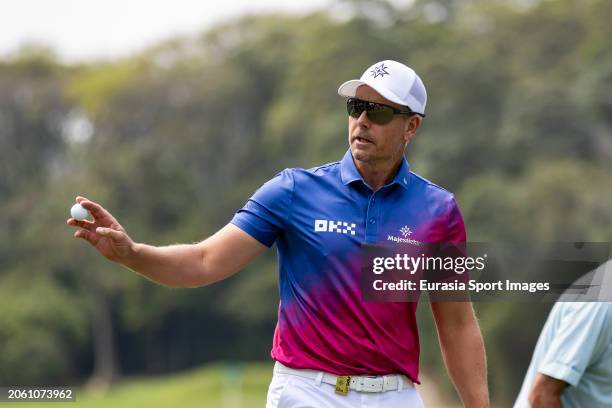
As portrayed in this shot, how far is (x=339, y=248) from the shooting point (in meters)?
6.23

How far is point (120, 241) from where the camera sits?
5668mm

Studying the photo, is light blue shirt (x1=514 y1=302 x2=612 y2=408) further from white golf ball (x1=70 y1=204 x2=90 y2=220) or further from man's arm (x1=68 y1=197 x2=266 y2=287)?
white golf ball (x1=70 y1=204 x2=90 y2=220)

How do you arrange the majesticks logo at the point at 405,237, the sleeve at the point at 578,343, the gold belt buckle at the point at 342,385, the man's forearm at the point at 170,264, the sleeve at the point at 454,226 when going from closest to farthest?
the man's forearm at the point at 170,264 → the gold belt buckle at the point at 342,385 → the majesticks logo at the point at 405,237 → the sleeve at the point at 454,226 → the sleeve at the point at 578,343

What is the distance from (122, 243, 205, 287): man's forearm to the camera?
586 cm

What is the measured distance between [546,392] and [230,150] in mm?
64587

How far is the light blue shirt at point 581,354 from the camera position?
680 cm

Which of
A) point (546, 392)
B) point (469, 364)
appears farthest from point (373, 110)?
point (546, 392)

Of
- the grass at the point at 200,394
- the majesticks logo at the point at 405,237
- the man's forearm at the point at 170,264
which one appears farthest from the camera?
the grass at the point at 200,394

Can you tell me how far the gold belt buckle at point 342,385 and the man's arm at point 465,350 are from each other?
2.23ft

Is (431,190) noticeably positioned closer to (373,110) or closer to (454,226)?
(454,226)

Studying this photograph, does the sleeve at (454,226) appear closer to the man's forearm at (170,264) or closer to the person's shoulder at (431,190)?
the person's shoulder at (431,190)

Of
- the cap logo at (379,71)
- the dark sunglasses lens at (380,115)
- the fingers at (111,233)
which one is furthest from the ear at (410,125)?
the fingers at (111,233)

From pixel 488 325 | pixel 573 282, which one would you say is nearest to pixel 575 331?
pixel 573 282

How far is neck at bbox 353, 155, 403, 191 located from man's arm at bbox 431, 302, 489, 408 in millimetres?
668
